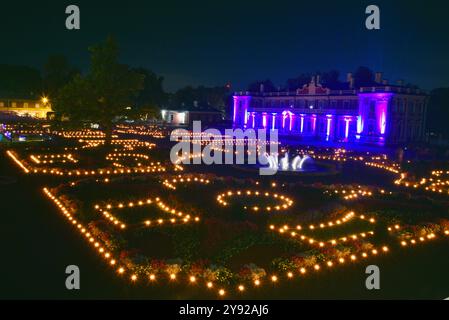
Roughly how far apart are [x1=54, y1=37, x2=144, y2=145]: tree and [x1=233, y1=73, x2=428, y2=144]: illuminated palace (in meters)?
31.8

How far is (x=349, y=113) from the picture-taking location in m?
57.5

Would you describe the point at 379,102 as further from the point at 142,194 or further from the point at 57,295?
the point at 57,295

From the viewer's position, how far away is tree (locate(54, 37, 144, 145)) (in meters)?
32.2

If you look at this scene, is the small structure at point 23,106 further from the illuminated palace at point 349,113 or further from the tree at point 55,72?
the illuminated palace at point 349,113

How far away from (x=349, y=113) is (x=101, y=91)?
3613 centimetres

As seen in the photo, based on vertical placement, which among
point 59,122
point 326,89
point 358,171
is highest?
point 326,89

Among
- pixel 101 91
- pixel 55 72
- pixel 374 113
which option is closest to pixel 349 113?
pixel 374 113

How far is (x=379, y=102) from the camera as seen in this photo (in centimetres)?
5406

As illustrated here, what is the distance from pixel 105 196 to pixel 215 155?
1791 cm

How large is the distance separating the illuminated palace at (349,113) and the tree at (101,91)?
31.8m

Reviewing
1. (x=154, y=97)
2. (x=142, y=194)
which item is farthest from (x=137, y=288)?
(x=154, y=97)

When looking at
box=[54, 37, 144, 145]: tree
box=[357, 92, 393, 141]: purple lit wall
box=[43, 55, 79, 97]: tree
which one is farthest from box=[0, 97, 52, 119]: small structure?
box=[357, 92, 393, 141]: purple lit wall

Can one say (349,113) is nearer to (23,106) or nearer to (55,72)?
(55,72)

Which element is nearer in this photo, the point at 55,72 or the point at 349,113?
the point at 349,113
